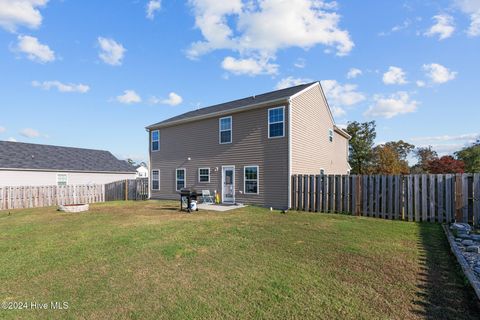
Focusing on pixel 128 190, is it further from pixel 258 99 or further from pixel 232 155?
pixel 258 99

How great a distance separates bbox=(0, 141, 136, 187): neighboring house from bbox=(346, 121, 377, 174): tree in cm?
2723

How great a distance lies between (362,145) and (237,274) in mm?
31640

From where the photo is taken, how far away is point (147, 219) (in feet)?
32.3

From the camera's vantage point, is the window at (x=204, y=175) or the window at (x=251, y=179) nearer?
the window at (x=251, y=179)

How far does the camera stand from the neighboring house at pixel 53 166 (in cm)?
2080

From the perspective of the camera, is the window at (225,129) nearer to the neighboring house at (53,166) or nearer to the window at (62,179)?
the neighboring house at (53,166)

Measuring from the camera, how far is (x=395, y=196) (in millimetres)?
9930

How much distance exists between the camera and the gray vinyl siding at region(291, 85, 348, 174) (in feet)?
43.3

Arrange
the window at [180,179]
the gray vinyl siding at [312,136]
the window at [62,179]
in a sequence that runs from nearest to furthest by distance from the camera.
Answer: the gray vinyl siding at [312,136] → the window at [180,179] → the window at [62,179]

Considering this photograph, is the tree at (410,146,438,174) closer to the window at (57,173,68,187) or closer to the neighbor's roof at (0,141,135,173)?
the neighbor's roof at (0,141,135,173)

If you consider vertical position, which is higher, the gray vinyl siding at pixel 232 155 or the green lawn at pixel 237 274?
the gray vinyl siding at pixel 232 155

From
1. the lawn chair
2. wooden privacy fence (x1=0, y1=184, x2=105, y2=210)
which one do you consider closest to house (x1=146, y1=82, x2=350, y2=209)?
the lawn chair

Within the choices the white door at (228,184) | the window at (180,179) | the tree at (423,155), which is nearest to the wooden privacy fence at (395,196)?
the white door at (228,184)

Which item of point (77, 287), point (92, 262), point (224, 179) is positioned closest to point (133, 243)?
point (92, 262)
